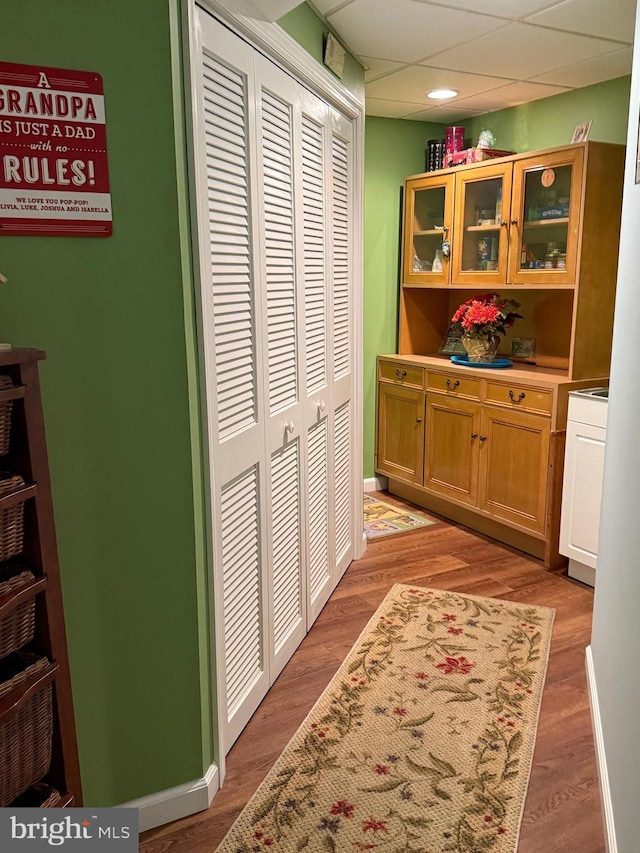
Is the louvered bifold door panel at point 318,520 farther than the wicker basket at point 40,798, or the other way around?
the louvered bifold door panel at point 318,520

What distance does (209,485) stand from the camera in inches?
73.3

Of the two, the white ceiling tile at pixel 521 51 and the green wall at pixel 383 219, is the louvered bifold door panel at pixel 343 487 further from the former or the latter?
the white ceiling tile at pixel 521 51

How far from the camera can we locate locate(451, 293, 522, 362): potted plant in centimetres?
380

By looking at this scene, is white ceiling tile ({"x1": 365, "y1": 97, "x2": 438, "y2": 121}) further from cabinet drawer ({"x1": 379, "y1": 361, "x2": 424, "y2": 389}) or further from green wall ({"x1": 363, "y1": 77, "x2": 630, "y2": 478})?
cabinet drawer ({"x1": 379, "y1": 361, "x2": 424, "y2": 389})

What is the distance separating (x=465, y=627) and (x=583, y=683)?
0.54 metres

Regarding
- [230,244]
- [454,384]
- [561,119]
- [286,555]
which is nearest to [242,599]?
[286,555]

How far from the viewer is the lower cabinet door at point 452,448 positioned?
3.88 m

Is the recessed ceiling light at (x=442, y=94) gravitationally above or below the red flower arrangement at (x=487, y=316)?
above

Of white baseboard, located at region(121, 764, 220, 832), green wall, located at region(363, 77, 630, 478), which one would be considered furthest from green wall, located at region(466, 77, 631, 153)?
white baseboard, located at region(121, 764, 220, 832)

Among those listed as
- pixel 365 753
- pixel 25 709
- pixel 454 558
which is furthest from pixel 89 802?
pixel 454 558

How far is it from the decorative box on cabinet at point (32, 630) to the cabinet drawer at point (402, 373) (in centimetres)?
311

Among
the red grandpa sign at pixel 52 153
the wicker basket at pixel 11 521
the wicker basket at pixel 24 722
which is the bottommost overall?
the wicker basket at pixel 24 722

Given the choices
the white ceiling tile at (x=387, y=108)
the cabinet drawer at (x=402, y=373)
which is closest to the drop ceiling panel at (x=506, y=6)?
the white ceiling tile at (x=387, y=108)

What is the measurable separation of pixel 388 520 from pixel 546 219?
193 centimetres
